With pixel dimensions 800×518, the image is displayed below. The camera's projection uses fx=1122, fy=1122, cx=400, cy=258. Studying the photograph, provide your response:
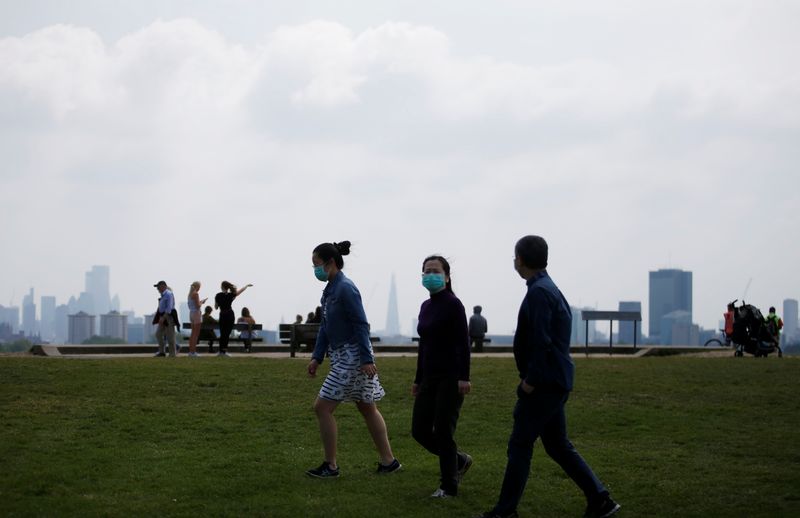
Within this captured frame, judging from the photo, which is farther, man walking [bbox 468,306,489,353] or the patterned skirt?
man walking [bbox 468,306,489,353]

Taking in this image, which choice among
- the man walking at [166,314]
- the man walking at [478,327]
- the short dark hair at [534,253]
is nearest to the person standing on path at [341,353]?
the short dark hair at [534,253]

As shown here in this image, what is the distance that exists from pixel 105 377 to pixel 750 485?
10.7 metres

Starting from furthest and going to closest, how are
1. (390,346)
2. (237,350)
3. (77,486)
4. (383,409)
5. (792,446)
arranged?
(390,346) → (237,350) → (383,409) → (792,446) → (77,486)

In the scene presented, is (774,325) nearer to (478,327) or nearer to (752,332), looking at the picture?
(752,332)

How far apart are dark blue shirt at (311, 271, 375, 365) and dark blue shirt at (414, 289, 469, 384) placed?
0.70m

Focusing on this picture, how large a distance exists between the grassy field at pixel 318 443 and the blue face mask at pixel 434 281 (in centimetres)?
173

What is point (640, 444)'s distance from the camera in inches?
501

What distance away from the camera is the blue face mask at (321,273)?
9844 millimetres

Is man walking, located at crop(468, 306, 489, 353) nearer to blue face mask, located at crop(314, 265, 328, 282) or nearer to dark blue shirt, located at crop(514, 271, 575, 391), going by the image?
blue face mask, located at crop(314, 265, 328, 282)

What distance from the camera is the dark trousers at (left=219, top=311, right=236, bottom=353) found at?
79.9ft

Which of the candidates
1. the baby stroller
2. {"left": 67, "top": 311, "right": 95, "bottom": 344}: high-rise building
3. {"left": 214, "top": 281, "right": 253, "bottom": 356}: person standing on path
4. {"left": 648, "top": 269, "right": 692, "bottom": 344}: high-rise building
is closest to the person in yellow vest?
the baby stroller

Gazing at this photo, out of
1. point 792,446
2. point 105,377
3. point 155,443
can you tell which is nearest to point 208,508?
point 155,443

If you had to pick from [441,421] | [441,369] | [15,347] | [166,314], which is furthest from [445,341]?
[15,347]

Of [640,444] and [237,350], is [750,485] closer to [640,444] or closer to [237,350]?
[640,444]
